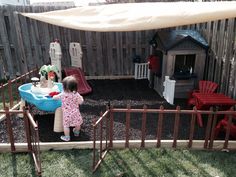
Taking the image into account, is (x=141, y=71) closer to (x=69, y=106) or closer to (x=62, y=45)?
(x=62, y=45)

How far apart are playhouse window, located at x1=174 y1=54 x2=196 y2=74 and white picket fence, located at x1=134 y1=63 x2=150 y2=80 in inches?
70.4

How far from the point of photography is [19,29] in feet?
24.4

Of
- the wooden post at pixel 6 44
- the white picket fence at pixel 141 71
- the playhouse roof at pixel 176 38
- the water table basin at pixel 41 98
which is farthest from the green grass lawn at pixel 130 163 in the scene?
the wooden post at pixel 6 44

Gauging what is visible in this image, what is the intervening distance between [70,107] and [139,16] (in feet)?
6.33

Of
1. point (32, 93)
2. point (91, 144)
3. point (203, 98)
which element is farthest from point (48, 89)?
point (203, 98)

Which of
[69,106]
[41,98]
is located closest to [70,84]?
[69,106]

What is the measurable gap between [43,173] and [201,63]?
4.32 meters

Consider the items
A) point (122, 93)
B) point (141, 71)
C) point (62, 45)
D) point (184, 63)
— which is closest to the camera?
point (184, 63)

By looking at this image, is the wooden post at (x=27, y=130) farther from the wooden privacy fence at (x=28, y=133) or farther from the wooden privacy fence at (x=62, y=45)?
the wooden privacy fence at (x=62, y=45)

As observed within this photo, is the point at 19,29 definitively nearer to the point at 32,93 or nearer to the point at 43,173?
the point at 32,93

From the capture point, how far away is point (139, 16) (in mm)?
4391

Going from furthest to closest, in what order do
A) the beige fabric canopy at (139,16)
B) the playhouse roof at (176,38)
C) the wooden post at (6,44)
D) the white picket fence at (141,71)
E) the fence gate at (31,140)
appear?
the white picket fence at (141,71), the wooden post at (6,44), the playhouse roof at (176,38), the beige fabric canopy at (139,16), the fence gate at (31,140)

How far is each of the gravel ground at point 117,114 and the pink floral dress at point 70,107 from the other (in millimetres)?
327

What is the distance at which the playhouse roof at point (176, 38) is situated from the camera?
231 inches
